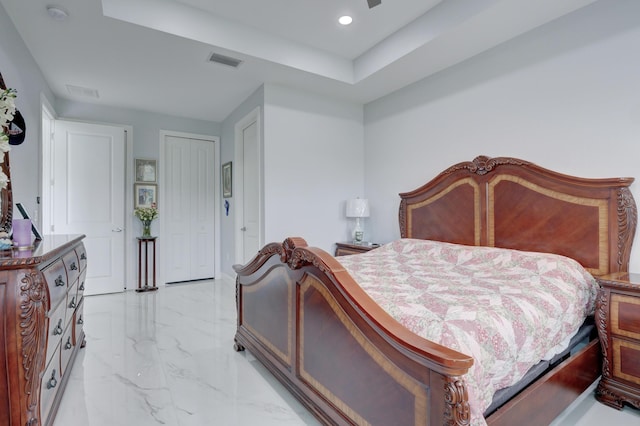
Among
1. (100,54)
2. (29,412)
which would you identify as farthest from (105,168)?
(29,412)

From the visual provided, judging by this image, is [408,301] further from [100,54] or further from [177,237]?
[177,237]

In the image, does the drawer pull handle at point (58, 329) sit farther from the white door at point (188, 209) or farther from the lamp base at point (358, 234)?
the white door at point (188, 209)

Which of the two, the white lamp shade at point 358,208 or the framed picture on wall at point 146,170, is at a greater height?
the framed picture on wall at point 146,170

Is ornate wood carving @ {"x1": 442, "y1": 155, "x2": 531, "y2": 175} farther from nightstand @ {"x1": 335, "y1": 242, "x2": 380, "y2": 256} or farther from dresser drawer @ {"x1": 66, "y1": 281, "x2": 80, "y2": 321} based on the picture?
dresser drawer @ {"x1": 66, "y1": 281, "x2": 80, "y2": 321}

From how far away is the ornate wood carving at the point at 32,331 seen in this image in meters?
1.34

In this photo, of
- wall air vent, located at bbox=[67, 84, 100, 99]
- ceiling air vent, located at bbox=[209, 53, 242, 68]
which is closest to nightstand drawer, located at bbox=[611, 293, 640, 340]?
ceiling air vent, located at bbox=[209, 53, 242, 68]

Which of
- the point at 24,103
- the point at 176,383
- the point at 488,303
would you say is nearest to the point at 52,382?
the point at 176,383

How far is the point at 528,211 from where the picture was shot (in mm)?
2688

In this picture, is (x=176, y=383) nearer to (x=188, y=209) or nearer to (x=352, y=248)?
(x=352, y=248)

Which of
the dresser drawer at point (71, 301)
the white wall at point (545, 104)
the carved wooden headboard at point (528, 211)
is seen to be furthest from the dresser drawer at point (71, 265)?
the white wall at point (545, 104)

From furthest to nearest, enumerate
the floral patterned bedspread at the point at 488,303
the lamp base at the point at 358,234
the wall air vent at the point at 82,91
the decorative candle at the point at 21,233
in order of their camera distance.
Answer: the lamp base at the point at 358,234 → the wall air vent at the point at 82,91 → the decorative candle at the point at 21,233 → the floral patterned bedspread at the point at 488,303

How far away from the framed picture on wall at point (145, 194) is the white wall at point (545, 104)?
3614 mm

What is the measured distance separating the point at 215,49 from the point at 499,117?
2.64 metres

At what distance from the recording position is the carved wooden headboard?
7.40 ft
